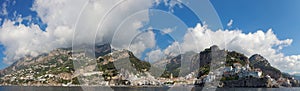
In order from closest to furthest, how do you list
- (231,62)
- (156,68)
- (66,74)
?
(156,68)
(231,62)
(66,74)

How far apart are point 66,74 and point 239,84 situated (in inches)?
4473

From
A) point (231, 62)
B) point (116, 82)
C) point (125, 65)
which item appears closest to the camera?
point (125, 65)

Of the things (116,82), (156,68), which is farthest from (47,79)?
(156,68)

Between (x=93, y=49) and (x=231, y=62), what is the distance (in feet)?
584

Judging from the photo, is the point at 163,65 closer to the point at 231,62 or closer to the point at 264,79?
the point at 264,79

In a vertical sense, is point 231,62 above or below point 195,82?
above

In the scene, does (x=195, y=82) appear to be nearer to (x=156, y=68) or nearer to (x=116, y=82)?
(x=116, y=82)

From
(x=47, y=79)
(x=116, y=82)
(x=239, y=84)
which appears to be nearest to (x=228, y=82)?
(x=239, y=84)

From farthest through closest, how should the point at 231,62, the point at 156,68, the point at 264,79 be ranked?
the point at 231,62 → the point at 264,79 → the point at 156,68

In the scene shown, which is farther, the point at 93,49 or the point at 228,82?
the point at 228,82

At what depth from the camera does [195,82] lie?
489 feet

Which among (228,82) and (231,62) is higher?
(231,62)

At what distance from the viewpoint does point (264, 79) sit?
144750mm

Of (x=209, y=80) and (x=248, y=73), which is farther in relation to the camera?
(x=248, y=73)
